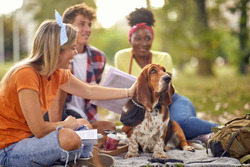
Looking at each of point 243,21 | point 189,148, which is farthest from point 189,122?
point 243,21

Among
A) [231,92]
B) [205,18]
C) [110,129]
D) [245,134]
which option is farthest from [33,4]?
[245,134]

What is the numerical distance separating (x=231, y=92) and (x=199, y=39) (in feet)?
15.3

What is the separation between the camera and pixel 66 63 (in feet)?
10.4

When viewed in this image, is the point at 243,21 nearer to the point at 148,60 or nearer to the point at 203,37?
the point at 203,37

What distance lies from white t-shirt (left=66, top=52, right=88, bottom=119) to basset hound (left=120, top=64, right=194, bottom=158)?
1283 mm

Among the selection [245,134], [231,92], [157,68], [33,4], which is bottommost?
[231,92]

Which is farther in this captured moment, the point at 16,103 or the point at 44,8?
the point at 44,8

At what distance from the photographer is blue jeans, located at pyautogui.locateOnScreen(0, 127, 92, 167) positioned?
2859 millimetres

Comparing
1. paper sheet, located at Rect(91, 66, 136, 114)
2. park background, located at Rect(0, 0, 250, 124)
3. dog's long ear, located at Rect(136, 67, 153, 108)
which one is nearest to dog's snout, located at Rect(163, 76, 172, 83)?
dog's long ear, located at Rect(136, 67, 153, 108)

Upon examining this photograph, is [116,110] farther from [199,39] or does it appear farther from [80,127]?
[199,39]

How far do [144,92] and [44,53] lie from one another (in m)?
1.21

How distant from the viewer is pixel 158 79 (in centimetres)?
328

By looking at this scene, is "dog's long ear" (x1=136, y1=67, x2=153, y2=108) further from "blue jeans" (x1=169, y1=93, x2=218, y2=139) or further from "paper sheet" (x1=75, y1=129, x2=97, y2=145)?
"blue jeans" (x1=169, y1=93, x2=218, y2=139)

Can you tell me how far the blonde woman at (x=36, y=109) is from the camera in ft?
9.32
